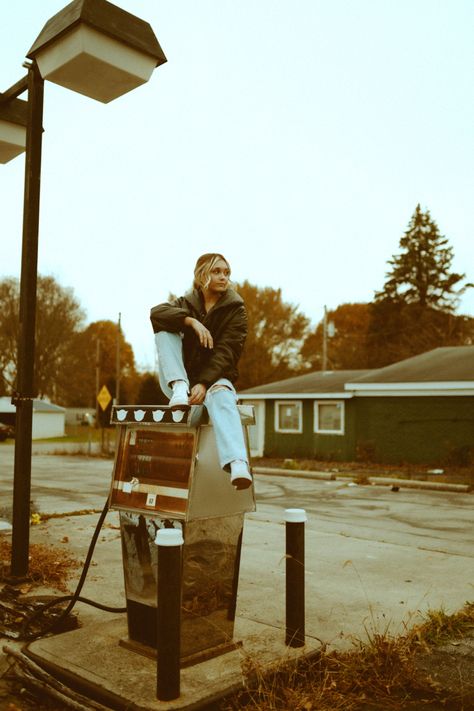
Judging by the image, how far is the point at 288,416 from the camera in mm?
25125

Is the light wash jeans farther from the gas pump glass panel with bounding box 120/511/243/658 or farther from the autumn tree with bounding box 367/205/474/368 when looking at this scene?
the autumn tree with bounding box 367/205/474/368

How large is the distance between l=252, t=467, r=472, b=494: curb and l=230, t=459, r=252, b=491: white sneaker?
12301 mm

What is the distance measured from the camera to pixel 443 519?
33.3 ft

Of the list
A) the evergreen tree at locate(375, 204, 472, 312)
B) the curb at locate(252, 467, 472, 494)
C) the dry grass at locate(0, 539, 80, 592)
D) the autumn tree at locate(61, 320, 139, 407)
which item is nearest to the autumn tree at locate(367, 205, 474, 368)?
the evergreen tree at locate(375, 204, 472, 312)

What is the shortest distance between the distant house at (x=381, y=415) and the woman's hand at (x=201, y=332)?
59.4 ft

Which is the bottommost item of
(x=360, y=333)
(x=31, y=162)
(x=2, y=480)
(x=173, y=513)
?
(x=2, y=480)

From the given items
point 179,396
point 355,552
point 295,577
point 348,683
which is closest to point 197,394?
point 179,396

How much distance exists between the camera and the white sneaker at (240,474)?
334cm

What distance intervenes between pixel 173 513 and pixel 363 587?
2901mm

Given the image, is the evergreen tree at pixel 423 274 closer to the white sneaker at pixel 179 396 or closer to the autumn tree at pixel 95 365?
the autumn tree at pixel 95 365

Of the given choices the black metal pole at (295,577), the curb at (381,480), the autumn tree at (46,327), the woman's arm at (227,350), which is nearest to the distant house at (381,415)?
the curb at (381,480)

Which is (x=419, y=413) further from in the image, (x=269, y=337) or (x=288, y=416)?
(x=269, y=337)

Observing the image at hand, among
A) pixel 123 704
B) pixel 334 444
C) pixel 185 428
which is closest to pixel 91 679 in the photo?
pixel 123 704

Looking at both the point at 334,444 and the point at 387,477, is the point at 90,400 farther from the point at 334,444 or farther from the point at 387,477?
the point at 387,477
